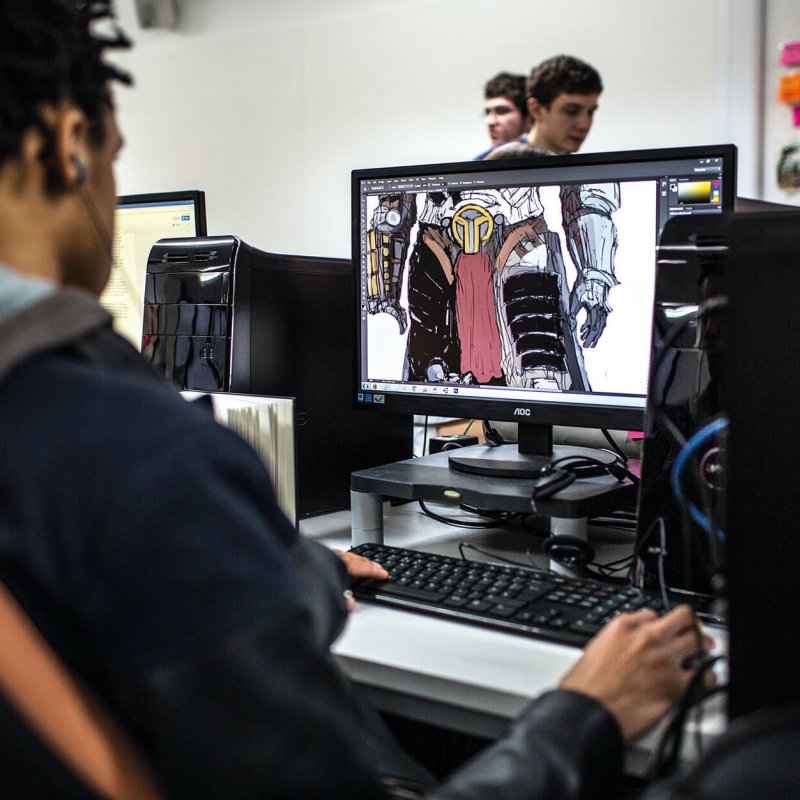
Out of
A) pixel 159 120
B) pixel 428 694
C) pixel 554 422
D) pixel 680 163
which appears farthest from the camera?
pixel 159 120

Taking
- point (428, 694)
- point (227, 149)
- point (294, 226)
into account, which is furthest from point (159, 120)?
point (428, 694)

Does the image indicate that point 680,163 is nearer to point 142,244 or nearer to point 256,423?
point 256,423

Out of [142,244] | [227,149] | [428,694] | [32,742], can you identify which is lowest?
[428,694]

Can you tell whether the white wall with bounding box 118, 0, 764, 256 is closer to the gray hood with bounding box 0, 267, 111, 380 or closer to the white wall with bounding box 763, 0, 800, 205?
the white wall with bounding box 763, 0, 800, 205

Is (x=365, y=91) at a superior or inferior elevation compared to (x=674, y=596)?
superior

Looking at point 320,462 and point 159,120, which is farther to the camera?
point 159,120

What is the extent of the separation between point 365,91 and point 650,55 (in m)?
1.29

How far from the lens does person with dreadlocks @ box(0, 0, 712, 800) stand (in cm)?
50

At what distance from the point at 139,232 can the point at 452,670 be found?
4.04 ft

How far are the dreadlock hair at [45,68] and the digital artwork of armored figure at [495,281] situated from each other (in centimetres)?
72

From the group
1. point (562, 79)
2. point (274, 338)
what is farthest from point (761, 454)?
point (562, 79)

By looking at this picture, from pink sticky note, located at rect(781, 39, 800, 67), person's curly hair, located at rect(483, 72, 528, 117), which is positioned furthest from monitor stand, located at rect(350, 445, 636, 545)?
person's curly hair, located at rect(483, 72, 528, 117)

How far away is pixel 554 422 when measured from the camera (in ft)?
4.16

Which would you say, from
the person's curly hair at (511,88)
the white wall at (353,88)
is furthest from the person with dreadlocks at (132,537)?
the person's curly hair at (511,88)
